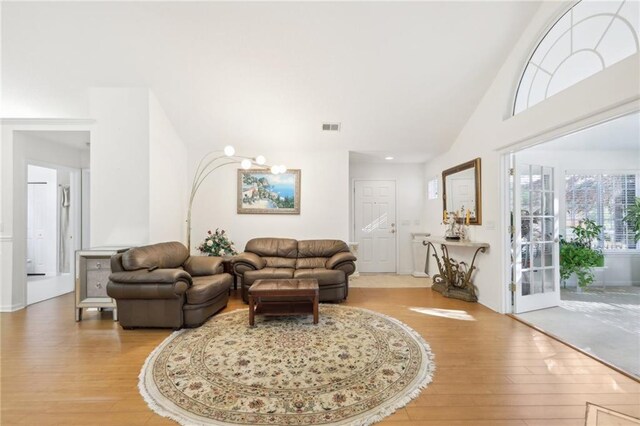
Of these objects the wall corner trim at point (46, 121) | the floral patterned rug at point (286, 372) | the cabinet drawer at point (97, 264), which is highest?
the wall corner trim at point (46, 121)

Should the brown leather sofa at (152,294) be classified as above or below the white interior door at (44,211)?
below

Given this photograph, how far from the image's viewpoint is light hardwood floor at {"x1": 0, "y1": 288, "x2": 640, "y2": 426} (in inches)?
67.9

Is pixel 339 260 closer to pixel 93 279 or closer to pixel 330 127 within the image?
pixel 330 127

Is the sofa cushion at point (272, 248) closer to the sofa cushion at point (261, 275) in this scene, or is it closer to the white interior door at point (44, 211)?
the sofa cushion at point (261, 275)

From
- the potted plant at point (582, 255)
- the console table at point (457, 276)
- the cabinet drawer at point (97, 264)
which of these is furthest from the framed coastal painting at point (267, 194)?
the potted plant at point (582, 255)

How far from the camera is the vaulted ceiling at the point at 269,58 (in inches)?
116

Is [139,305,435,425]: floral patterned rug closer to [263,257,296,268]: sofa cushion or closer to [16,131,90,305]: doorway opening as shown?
[263,257,296,268]: sofa cushion

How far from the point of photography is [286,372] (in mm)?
2150

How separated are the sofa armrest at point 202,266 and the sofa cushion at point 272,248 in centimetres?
79

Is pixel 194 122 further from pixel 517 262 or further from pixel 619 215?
pixel 619 215

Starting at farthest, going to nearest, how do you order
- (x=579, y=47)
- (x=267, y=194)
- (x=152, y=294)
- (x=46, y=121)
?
(x=267, y=194) → (x=46, y=121) → (x=152, y=294) → (x=579, y=47)

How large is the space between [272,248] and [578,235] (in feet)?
17.4

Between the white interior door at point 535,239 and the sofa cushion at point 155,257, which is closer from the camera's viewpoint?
the sofa cushion at point 155,257

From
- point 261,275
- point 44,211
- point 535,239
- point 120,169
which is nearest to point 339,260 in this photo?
point 261,275
